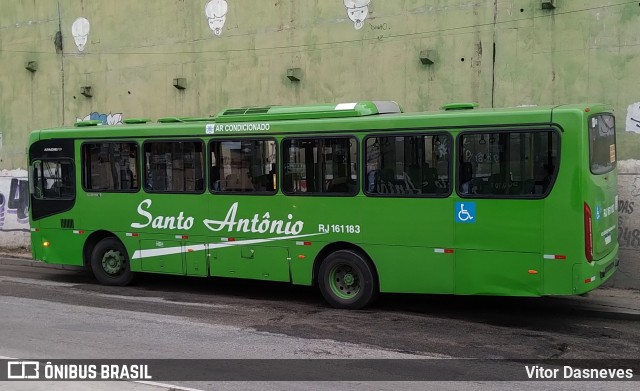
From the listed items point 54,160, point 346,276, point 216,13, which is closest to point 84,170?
point 54,160

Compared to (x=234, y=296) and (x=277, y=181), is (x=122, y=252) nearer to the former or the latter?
(x=234, y=296)

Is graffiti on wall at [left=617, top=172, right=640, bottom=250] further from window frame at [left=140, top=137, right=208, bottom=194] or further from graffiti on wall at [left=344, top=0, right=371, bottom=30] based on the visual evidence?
window frame at [left=140, top=137, right=208, bottom=194]

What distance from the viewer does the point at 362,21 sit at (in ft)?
47.5

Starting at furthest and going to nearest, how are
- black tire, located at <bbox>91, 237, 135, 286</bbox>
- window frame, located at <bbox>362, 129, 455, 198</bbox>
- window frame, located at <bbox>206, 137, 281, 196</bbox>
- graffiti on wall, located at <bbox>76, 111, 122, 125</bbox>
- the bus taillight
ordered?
graffiti on wall, located at <bbox>76, 111, 122, 125</bbox>
black tire, located at <bbox>91, 237, 135, 286</bbox>
window frame, located at <bbox>206, 137, 281, 196</bbox>
window frame, located at <bbox>362, 129, 455, 198</bbox>
the bus taillight

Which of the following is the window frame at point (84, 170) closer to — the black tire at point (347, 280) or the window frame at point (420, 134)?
the black tire at point (347, 280)

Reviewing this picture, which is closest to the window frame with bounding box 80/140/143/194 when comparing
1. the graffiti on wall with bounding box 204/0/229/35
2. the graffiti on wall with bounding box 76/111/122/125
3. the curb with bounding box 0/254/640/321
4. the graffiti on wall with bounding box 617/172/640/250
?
the graffiti on wall with bounding box 204/0/229/35

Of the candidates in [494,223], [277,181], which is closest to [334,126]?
[277,181]

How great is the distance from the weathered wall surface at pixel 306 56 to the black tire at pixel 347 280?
13.9 ft

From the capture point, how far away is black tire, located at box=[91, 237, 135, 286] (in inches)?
526

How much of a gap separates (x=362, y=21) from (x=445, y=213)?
5913 millimetres

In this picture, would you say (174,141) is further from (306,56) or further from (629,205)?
(629,205)

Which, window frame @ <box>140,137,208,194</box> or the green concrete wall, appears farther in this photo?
the green concrete wall

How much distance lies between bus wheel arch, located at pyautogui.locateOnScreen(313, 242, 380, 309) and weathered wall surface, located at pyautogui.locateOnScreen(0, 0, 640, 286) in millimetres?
4128

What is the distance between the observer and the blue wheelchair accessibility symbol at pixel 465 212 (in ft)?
32.0
